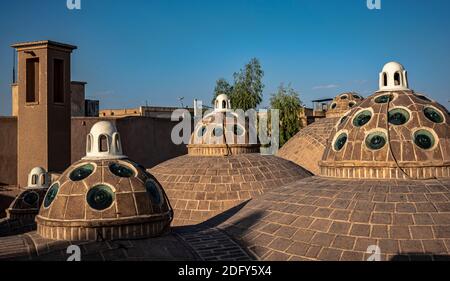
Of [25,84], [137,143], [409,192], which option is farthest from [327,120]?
[25,84]

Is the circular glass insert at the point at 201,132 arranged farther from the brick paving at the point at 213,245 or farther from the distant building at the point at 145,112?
the distant building at the point at 145,112

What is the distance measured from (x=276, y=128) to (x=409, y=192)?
23396 mm

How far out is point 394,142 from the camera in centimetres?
959

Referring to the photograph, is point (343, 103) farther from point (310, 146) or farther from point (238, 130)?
point (238, 130)

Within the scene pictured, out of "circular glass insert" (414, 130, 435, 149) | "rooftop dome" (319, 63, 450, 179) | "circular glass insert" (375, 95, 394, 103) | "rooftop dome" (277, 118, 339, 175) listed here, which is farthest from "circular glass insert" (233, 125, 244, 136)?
"circular glass insert" (414, 130, 435, 149)

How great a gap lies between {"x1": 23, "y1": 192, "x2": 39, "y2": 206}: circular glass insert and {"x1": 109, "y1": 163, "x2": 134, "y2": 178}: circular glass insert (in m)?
7.14

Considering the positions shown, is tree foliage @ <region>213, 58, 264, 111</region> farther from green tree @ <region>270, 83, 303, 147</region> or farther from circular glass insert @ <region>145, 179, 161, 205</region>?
circular glass insert @ <region>145, 179, 161, 205</region>

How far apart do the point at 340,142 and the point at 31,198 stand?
10.3 m

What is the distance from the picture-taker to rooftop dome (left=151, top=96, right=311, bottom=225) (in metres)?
14.3

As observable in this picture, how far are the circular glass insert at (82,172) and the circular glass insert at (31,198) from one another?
22.2 feet

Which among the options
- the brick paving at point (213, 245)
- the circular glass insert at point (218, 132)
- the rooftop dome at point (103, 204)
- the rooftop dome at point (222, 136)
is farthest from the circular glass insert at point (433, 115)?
the circular glass insert at point (218, 132)

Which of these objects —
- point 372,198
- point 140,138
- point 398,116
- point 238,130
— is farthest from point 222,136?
point 140,138

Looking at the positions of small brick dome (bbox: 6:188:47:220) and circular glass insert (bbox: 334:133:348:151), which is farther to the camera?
small brick dome (bbox: 6:188:47:220)

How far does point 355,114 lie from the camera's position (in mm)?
10609
